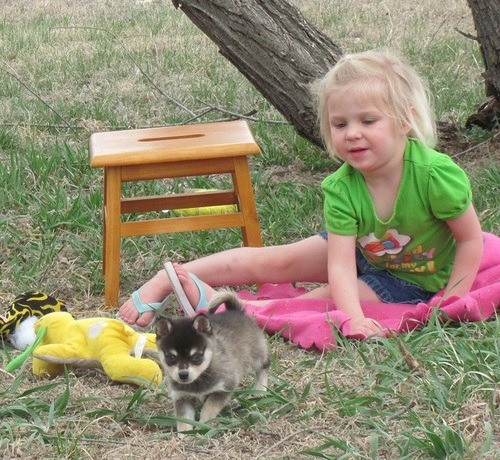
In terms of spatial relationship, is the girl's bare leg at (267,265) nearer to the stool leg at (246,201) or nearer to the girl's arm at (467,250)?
the stool leg at (246,201)

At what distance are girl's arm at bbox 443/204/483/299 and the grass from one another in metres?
0.27

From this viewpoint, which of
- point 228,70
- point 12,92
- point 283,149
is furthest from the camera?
point 228,70

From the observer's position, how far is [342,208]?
3672mm

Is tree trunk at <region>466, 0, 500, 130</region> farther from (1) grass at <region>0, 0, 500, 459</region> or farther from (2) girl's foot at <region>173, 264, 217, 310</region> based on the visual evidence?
(2) girl's foot at <region>173, 264, 217, 310</region>

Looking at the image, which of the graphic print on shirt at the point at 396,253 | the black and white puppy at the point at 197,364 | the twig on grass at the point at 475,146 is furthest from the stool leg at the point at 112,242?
the twig on grass at the point at 475,146

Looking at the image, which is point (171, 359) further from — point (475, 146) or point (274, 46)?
point (475, 146)

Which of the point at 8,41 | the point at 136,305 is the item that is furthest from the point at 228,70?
the point at 136,305

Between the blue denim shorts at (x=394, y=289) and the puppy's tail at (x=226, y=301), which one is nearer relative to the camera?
the puppy's tail at (x=226, y=301)

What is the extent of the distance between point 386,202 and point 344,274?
30cm

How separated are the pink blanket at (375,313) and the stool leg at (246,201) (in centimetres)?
33

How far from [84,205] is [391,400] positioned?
2.41 m

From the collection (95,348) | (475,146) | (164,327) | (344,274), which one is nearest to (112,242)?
(95,348)

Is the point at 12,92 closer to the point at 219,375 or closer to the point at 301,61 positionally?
the point at 301,61

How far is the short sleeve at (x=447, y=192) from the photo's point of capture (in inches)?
141
